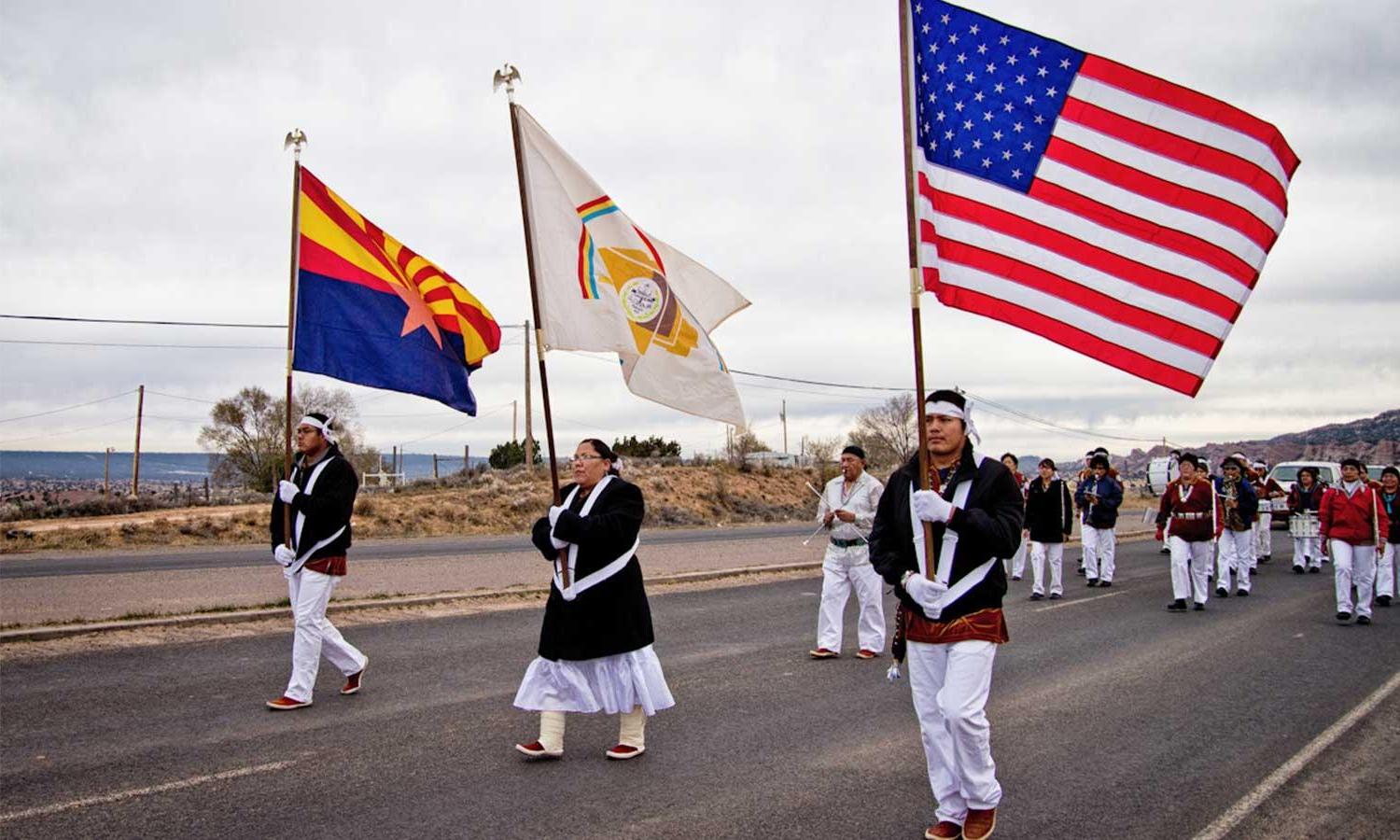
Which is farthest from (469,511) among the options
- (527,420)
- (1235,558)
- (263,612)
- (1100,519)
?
(1235,558)

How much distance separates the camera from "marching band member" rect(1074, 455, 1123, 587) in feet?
57.5

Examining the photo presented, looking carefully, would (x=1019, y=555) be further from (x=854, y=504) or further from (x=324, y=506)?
(x=324, y=506)

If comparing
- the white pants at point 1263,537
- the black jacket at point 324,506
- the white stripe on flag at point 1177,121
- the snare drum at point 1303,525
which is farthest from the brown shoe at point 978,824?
the white pants at point 1263,537

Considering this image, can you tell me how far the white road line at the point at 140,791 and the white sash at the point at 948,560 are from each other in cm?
375

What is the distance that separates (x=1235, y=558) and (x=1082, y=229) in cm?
1220

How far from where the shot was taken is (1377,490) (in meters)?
13.8

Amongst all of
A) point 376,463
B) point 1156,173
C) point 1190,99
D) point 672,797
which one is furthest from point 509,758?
point 376,463

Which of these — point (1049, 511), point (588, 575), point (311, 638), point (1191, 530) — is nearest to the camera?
point (588, 575)

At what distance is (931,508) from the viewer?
192 inches

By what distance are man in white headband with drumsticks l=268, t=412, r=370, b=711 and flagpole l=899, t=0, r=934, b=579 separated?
14.1ft

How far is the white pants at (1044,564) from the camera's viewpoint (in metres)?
15.7

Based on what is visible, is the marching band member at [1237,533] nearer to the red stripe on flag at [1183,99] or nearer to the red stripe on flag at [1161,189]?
the red stripe on flag at [1161,189]

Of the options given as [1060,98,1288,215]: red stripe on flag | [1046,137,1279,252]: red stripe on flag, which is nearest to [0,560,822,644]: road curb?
[1046,137,1279,252]: red stripe on flag

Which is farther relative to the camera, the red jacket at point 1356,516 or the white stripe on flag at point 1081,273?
the red jacket at point 1356,516
